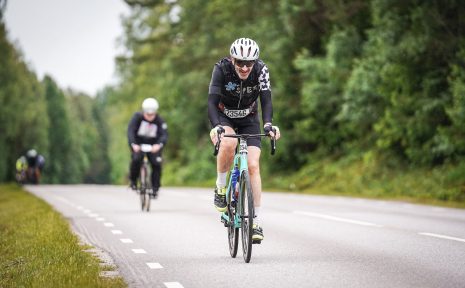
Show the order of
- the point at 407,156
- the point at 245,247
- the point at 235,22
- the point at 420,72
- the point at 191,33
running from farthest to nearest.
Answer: the point at 191,33
the point at 235,22
the point at 407,156
the point at 420,72
the point at 245,247

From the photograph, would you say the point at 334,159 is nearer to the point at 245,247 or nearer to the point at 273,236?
the point at 273,236

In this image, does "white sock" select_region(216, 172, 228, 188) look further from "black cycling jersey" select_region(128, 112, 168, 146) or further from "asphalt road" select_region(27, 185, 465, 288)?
"black cycling jersey" select_region(128, 112, 168, 146)

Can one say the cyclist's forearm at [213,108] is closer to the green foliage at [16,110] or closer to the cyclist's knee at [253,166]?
the cyclist's knee at [253,166]

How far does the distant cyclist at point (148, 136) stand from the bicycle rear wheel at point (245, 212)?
29.9 feet

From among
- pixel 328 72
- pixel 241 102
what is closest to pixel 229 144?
pixel 241 102

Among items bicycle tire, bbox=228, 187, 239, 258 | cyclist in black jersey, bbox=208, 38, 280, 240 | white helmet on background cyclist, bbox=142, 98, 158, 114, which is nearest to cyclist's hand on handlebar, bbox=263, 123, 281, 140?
cyclist in black jersey, bbox=208, 38, 280, 240

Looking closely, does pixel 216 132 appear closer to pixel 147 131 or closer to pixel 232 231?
pixel 232 231

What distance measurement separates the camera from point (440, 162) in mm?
Answer: 27062

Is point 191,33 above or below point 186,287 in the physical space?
above

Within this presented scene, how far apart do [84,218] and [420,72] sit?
1186cm

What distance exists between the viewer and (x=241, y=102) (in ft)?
33.8

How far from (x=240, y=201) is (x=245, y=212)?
17cm

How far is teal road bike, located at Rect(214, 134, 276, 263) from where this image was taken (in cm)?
968

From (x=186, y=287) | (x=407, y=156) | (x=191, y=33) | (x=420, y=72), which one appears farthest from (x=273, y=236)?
(x=191, y=33)
